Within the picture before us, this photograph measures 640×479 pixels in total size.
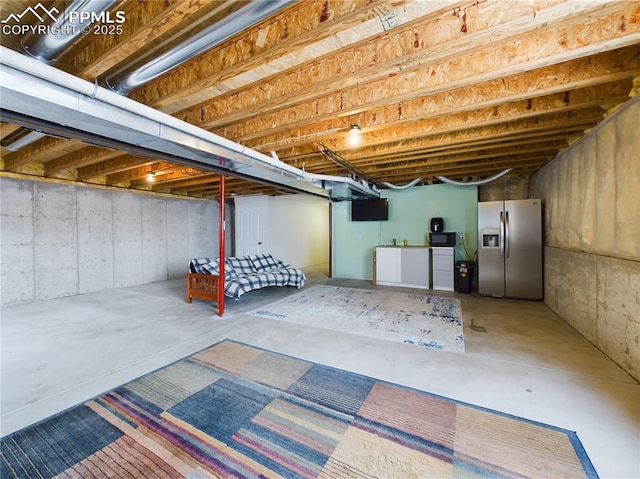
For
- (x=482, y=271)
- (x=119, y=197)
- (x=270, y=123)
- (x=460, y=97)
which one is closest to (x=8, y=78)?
(x=270, y=123)

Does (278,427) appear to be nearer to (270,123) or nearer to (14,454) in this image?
(14,454)

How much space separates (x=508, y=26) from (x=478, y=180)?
483 cm

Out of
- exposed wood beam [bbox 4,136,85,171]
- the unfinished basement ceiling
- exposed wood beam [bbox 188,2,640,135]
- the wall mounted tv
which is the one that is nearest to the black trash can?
the wall mounted tv

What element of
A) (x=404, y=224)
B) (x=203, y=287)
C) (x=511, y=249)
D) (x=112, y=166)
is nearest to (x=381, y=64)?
(x=203, y=287)

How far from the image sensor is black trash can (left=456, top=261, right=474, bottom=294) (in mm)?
5523

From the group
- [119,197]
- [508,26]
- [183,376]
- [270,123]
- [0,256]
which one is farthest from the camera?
[119,197]

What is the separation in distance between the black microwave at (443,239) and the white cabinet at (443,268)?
20 cm

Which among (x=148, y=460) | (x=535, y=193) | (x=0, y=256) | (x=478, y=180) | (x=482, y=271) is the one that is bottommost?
(x=148, y=460)

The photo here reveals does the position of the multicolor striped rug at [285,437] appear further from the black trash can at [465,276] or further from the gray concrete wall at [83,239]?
the gray concrete wall at [83,239]

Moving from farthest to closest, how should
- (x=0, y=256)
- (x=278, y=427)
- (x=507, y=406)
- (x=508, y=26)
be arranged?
(x=0, y=256)
(x=507, y=406)
(x=278, y=427)
(x=508, y=26)

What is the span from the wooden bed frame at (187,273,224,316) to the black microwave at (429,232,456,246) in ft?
15.3

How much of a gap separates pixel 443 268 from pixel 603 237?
316cm

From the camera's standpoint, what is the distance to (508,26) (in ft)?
5.13

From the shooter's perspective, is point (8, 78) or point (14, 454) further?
point (8, 78)
